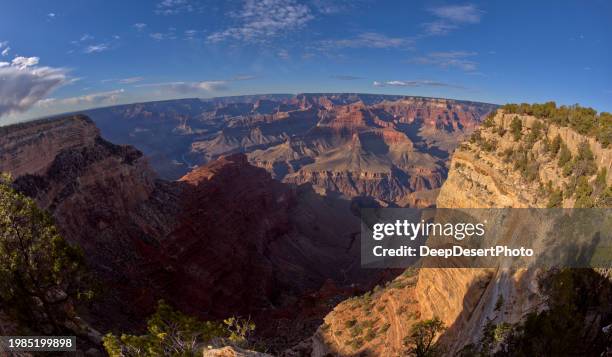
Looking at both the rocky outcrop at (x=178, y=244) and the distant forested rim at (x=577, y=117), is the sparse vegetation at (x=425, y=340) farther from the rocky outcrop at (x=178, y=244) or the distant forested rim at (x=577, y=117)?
the rocky outcrop at (x=178, y=244)

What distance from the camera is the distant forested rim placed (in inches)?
635

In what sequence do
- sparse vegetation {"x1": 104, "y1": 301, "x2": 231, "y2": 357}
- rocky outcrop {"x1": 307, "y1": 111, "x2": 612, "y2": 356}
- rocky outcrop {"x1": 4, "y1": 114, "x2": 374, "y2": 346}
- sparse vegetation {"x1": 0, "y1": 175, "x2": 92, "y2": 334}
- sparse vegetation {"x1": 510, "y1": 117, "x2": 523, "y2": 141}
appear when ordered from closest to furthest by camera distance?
sparse vegetation {"x1": 104, "y1": 301, "x2": 231, "y2": 357} < sparse vegetation {"x1": 0, "y1": 175, "x2": 92, "y2": 334} < rocky outcrop {"x1": 307, "y1": 111, "x2": 612, "y2": 356} < sparse vegetation {"x1": 510, "y1": 117, "x2": 523, "y2": 141} < rocky outcrop {"x1": 4, "y1": 114, "x2": 374, "y2": 346}

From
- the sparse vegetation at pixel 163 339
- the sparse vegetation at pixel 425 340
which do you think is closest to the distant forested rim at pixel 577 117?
the sparse vegetation at pixel 425 340

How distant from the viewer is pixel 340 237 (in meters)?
99.0

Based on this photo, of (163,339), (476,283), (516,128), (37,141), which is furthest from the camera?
(37,141)

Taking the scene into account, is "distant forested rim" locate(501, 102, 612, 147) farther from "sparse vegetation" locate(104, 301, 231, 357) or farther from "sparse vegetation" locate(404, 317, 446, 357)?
Result: "sparse vegetation" locate(104, 301, 231, 357)

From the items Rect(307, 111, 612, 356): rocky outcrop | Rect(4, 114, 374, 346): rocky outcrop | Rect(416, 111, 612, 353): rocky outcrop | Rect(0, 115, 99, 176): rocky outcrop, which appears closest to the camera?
Rect(416, 111, 612, 353): rocky outcrop

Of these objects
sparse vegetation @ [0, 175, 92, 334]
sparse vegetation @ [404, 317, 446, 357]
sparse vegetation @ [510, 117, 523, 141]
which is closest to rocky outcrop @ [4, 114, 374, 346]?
sparse vegetation @ [0, 175, 92, 334]

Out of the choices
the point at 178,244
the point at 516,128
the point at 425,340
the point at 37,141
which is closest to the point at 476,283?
the point at 425,340

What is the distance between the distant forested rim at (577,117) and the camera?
52.9 ft

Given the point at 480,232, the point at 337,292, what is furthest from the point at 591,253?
the point at 337,292

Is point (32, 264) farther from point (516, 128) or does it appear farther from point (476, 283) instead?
point (516, 128)

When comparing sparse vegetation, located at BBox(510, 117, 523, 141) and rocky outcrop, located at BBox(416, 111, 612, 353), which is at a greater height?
sparse vegetation, located at BBox(510, 117, 523, 141)

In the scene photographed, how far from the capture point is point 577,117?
59.7ft
